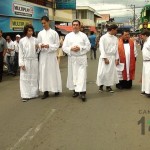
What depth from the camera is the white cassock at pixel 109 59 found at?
1090cm

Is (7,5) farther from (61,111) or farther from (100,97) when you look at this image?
(61,111)

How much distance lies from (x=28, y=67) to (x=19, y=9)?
523 inches

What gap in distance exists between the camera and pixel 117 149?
5797 millimetres

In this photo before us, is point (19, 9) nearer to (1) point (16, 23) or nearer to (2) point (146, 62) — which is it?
(1) point (16, 23)

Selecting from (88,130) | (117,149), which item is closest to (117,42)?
(88,130)

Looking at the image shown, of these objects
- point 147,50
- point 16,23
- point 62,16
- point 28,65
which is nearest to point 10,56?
point 16,23

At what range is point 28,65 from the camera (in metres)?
10.3

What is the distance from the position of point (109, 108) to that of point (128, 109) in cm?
43

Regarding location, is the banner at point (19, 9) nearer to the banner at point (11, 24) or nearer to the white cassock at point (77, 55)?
the banner at point (11, 24)

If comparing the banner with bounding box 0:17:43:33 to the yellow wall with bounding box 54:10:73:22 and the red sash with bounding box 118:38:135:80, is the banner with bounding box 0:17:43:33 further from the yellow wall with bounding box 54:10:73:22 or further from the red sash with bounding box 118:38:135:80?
the yellow wall with bounding box 54:10:73:22

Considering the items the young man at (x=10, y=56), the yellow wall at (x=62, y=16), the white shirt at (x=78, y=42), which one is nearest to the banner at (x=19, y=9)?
the young man at (x=10, y=56)

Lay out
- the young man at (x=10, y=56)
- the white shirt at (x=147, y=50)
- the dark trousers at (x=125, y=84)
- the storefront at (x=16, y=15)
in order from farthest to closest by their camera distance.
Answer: the storefront at (x=16, y=15)
the young man at (x=10, y=56)
the dark trousers at (x=125, y=84)
the white shirt at (x=147, y=50)

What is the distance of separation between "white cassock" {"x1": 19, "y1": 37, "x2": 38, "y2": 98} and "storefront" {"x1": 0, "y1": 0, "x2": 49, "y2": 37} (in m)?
9.57

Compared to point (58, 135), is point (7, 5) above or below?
above
